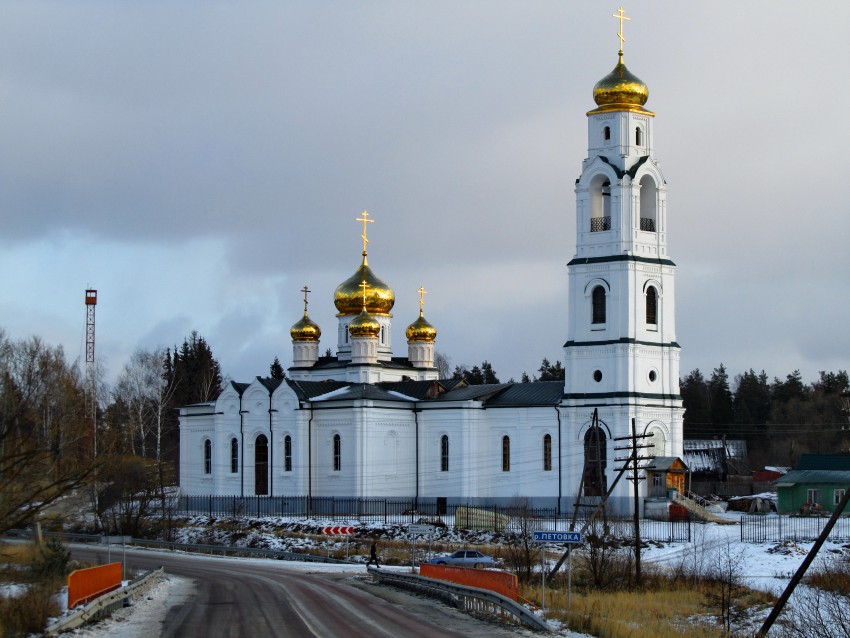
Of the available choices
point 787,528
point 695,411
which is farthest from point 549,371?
point 787,528

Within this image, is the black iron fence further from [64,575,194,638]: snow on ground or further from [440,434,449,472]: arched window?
[64,575,194,638]: snow on ground

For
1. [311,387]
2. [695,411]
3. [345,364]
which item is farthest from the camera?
[695,411]

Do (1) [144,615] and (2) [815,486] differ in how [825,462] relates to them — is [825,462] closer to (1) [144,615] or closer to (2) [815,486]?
(2) [815,486]

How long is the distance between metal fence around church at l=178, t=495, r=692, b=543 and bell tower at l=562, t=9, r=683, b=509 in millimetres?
3637

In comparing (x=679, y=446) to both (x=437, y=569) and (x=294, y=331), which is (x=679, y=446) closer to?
(x=294, y=331)

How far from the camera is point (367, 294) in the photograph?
69812 millimetres

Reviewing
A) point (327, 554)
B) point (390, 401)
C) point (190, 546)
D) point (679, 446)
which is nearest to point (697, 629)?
point (327, 554)

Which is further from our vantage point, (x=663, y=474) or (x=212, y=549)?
(x=663, y=474)

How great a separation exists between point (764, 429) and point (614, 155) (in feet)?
160

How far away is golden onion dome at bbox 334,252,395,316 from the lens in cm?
6994

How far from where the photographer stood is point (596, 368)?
57594 millimetres

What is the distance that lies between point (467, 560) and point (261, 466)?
24745 mm

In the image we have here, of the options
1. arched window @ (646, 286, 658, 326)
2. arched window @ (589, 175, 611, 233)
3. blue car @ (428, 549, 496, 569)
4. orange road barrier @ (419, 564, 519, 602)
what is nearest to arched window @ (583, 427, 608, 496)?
arched window @ (646, 286, 658, 326)

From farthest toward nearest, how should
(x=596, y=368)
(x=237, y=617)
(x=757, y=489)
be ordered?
(x=757, y=489) < (x=596, y=368) < (x=237, y=617)
